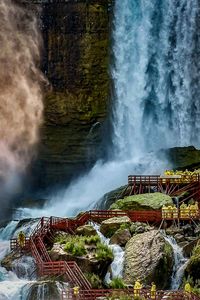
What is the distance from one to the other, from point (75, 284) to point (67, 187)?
1060 inches

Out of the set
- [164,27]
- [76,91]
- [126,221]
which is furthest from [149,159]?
[126,221]

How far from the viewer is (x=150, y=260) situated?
30.5m

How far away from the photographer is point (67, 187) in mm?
55062

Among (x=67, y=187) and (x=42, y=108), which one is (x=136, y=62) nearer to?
(x=42, y=108)

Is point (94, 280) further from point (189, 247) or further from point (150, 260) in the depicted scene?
point (189, 247)

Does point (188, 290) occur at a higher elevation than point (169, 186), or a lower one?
lower

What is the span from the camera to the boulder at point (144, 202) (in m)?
38.7

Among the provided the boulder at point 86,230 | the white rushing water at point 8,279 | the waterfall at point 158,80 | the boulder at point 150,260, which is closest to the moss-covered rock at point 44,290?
the white rushing water at point 8,279

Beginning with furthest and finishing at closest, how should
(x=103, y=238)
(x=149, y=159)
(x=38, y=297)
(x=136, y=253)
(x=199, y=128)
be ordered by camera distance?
(x=199, y=128), (x=149, y=159), (x=103, y=238), (x=136, y=253), (x=38, y=297)

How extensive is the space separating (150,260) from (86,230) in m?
5.17

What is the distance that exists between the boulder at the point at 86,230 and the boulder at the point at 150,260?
300cm

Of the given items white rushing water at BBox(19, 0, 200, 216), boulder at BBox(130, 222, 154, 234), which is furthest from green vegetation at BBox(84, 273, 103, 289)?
white rushing water at BBox(19, 0, 200, 216)

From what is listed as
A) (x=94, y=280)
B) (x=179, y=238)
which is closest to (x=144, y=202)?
(x=179, y=238)

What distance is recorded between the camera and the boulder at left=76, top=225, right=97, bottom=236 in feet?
113
